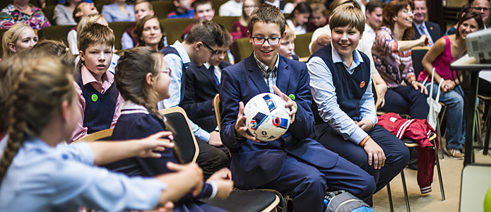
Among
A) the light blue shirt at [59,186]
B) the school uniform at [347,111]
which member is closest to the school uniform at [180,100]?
the school uniform at [347,111]

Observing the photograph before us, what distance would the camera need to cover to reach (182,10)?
5.73 meters

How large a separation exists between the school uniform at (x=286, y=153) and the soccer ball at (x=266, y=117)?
5.9 inches

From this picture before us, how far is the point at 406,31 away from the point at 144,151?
3.40m

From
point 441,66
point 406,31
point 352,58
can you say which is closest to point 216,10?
point 406,31

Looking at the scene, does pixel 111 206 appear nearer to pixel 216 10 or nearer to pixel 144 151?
pixel 144 151

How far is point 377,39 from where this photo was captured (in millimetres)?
3848

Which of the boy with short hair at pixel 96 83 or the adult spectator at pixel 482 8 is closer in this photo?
the boy with short hair at pixel 96 83

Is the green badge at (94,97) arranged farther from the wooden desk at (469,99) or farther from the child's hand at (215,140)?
the wooden desk at (469,99)

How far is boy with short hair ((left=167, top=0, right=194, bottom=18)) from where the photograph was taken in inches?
224

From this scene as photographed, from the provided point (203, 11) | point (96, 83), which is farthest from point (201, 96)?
point (203, 11)

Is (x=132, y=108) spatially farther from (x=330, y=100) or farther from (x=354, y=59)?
(x=354, y=59)

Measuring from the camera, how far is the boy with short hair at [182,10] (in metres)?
5.69

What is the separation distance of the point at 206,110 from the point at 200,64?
13.3 inches

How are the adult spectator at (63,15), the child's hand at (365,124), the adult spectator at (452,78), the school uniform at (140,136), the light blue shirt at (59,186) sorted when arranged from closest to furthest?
the light blue shirt at (59,186), the school uniform at (140,136), the child's hand at (365,124), the adult spectator at (452,78), the adult spectator at (63,15)
